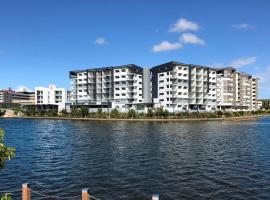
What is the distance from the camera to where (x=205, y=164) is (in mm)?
38875

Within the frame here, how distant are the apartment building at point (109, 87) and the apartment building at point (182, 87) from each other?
10.1 metres

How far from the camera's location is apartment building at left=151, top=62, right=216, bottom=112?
16638cm

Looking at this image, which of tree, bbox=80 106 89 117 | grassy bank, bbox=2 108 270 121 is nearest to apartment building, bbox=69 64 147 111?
tree, bbox=80 106 89 117

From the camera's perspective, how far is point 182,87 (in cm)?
16912

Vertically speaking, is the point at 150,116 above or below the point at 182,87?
below

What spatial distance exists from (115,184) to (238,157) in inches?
874

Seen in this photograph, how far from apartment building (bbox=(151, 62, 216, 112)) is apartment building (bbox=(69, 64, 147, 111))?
10.1 m

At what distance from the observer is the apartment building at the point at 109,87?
577 feet

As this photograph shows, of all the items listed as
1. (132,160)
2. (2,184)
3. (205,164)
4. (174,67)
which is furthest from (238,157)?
(174,67)

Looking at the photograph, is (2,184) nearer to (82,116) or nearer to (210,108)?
(82,116)

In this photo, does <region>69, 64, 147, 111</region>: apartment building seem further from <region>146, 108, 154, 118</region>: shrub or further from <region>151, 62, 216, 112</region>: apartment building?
<region>146, 108, 154, 118</region>: shrub

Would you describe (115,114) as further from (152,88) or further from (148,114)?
(152,88)

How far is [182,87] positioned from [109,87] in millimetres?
42251

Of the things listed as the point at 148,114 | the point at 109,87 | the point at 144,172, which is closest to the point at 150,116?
the point at 148,114
